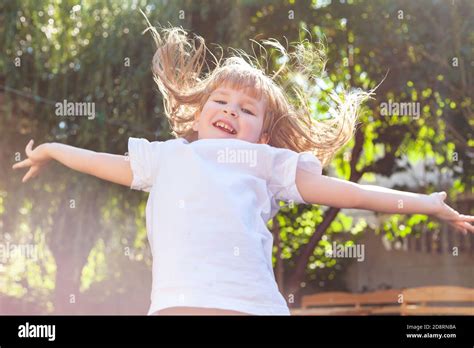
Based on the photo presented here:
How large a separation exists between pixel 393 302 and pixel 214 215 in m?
3.83

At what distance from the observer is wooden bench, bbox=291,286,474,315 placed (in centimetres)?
498

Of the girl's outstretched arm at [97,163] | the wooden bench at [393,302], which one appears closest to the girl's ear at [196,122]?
the girl's outstretched arm at [97,163]

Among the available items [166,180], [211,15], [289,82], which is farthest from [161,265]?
[211,15]

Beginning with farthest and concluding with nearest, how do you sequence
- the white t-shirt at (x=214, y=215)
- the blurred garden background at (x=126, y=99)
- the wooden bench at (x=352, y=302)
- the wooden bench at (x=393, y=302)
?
the wooden bench at (x=352, y=302)
the wooden bench at (x=393, y=302)
the blurred garden background at (x=126, y=99)
the white t-shirt at (x=214, y=215)

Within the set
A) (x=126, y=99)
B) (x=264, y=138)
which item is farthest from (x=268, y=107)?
(x=126, y=99)

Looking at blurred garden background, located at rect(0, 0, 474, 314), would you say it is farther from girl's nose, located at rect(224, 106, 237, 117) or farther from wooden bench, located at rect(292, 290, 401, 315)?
girl's nose, located at rect(224, 106, 237, 117)

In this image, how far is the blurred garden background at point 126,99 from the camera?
15.8ft

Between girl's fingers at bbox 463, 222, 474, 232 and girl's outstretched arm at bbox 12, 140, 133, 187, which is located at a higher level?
girl's outstretched arm at bbox 12, 140, 133, 187

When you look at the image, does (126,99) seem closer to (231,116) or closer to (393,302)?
(393,302)

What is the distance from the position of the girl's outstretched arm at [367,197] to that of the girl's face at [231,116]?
214mm

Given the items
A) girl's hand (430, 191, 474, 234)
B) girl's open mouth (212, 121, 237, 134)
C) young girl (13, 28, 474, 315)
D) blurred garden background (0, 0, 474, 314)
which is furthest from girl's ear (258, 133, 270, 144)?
blurred garden background (0, 0, 474, 314)

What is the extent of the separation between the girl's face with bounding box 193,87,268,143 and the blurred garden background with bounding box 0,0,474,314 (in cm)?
233

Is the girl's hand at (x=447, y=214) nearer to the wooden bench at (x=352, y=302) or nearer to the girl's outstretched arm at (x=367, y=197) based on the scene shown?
the girl's outstretched arm at (x=367, y=197)

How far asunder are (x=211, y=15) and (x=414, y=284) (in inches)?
95.6
